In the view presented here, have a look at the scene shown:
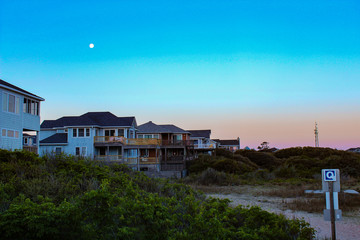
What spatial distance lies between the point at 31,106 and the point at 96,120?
1782cm

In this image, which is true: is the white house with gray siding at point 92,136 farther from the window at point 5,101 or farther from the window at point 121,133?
the window at point 5,101

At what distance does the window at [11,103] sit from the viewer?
22078mm

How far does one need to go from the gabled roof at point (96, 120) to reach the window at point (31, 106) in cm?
1468

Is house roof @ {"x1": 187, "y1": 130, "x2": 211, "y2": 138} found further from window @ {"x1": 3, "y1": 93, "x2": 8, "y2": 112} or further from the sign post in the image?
the sign post

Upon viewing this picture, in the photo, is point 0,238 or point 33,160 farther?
point 33,160

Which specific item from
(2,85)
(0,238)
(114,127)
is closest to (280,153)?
(114,127)

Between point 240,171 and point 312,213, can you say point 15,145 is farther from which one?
point 240,171

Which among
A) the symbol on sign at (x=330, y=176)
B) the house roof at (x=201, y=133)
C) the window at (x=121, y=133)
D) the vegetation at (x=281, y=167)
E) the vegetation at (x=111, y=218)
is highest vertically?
the house roof at (x=201, y=133)

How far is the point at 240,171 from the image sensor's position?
38000mm

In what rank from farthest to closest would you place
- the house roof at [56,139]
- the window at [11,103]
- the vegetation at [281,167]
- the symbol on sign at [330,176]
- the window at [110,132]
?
the window at [110,132], the house roof at [56,139], the vegetation at [281,167], the window at [11,103], the symbol on sign at [330,176]

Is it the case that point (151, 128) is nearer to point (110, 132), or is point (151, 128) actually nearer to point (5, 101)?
point (110, 132)

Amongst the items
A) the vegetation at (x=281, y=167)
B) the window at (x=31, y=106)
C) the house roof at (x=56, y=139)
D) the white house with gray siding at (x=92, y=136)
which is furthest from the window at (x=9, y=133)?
the vegetation at (x=281, y=167)

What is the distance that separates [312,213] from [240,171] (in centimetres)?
2327

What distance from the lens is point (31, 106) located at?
2512cm
